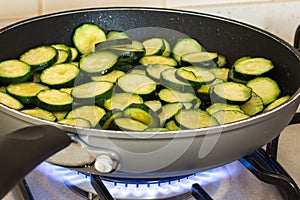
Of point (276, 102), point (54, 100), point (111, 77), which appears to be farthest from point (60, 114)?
point (276, 102)

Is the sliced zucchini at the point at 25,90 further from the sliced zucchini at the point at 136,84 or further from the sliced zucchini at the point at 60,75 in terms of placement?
the sliced zucchini at the point at 136,84

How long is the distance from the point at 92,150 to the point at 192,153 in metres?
0.12

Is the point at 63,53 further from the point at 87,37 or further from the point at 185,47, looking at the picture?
the point at 185,47

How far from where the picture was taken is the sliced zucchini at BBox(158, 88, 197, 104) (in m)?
0.84

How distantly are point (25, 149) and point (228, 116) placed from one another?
0.35 m

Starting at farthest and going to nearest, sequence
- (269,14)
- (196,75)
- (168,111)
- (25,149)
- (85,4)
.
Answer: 1. (269,14)
2. (85,4)
3. (196,75)
4. (168,111)
5. (25,149)

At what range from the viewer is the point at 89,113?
2.56 feet

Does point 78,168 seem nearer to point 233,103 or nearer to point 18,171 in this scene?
point 18,171

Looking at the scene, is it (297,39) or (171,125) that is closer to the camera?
(171,125)

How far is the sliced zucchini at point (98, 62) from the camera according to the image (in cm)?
90

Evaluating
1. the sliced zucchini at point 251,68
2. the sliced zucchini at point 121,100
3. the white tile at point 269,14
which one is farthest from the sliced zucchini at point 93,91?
the white tile at point 269,14

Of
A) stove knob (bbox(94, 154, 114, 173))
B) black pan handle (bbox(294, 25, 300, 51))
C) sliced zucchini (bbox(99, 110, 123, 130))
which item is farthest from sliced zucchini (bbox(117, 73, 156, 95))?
black pan handle (bbox(294, 25, 300, 51))

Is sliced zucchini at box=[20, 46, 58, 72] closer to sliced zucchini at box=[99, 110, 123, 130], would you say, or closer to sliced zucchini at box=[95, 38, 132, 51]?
sliced zucchini at box=[95, 38, 132, 51]

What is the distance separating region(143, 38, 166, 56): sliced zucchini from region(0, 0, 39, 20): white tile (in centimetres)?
22
